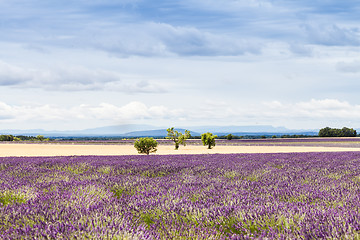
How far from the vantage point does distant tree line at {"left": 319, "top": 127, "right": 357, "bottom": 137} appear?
110688mm

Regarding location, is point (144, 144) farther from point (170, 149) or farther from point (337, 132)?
point (337, 132)

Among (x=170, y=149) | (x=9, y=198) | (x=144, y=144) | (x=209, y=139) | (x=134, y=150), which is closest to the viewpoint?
(x=9, y=198)

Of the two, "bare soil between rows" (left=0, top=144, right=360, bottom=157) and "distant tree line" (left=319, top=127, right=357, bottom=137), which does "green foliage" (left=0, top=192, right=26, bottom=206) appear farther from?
"distant tree line" (left=319, top=127, right=357, bottom=137)

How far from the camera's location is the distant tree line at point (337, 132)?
111 metres

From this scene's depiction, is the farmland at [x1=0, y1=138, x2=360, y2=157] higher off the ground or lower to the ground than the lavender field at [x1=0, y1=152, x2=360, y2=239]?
lower

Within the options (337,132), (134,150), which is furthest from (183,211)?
(337,132)

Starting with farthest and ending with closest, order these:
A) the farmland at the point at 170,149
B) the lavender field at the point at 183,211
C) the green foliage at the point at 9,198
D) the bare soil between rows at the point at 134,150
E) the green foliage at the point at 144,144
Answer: the farmland at the point at 170,149
the bare soil between rows at the point at 134,150
the green foliage at the point at 144,144
the green foliage at the point at 9,198
the lavender field at the point at 183,211

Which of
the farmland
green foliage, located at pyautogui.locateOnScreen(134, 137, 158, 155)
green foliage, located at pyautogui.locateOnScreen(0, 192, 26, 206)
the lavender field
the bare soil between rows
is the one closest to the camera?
the lavender field

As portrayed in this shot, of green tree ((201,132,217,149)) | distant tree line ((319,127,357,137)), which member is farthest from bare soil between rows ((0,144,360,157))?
distant tree line ((319,127,357,137))

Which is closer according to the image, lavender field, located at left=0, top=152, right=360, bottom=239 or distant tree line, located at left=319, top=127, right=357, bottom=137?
lavender field, located at left=0, top=152, right=360, bottom=239

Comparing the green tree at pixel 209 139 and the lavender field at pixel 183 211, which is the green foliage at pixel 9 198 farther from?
the green tree at pixel 209 139

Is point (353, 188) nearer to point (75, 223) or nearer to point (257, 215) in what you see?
point (257, 215)

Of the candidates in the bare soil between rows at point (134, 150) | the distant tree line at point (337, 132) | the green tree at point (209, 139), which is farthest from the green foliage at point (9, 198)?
the distant tree line at point (337, 132)

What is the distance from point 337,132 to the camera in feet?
369
